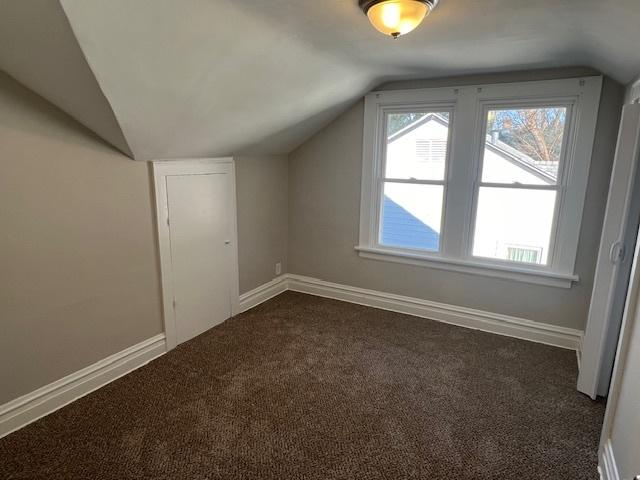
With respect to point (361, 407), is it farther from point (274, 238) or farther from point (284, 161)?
point (284, 161)

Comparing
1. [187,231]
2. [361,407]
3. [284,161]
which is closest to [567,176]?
[361,407]

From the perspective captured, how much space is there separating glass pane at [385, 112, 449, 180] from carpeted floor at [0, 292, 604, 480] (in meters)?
1.48

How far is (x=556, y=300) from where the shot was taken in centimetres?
304

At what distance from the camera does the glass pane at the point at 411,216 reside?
3459mm

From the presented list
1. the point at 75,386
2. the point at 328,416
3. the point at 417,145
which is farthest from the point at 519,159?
the point at 75,386

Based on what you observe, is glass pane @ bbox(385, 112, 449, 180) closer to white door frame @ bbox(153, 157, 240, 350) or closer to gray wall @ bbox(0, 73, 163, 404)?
white door frame @ bbox(153, 157, 240, 350)

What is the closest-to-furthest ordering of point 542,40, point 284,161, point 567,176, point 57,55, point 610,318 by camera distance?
point 57,55
point 542,40
point 610,318
point 567,176
point 284,161

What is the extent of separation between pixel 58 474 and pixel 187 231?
5.50 feet

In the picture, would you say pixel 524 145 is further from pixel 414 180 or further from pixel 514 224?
pixel 414 180

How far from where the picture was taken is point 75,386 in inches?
90.8

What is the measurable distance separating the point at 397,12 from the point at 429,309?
2.62 metres

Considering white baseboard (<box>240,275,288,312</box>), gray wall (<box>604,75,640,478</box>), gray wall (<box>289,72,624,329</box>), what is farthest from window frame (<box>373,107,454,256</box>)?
gray wall (<box>604,75,640,478</box>)

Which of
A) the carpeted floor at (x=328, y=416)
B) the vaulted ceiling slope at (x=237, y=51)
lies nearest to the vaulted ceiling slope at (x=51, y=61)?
the vaulted ceiling slope at (x=237, y=51)

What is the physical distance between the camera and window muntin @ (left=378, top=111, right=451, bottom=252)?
3.34 m
